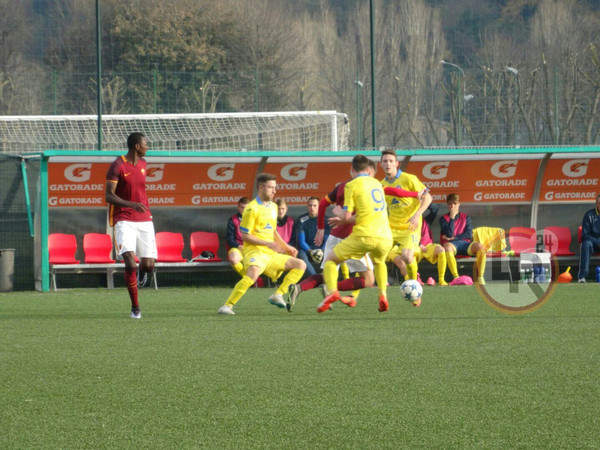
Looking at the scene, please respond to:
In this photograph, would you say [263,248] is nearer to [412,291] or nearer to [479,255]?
[412,291]

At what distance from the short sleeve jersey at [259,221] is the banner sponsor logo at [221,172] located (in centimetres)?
558

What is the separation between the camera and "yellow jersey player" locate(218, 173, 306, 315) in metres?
9.66

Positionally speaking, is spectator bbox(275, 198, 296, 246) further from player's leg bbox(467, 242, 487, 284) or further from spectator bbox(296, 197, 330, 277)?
player's leg bbox(467, 242, 487, 284)

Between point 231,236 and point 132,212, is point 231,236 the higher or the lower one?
the lower one

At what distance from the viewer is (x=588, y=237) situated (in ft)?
48.8

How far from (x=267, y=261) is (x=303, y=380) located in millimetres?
4554

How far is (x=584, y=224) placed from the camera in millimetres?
14930

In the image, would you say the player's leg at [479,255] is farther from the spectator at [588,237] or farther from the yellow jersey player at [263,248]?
the yellow jersey player at [263,248]

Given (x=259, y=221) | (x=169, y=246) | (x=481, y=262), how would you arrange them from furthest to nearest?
(x=169, y=246)
(x=481, y=262)
(x=259, y=221)

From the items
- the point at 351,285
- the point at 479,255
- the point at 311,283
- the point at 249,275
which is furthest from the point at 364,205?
the point at 479,255

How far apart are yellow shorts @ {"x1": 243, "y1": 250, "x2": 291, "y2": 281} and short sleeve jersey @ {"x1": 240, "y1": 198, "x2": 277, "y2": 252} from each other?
66mm

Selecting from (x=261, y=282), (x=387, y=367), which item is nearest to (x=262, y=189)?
(x=387, y=367)

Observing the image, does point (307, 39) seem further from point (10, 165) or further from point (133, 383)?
point (133, 383)

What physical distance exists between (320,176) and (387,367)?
390 inches
